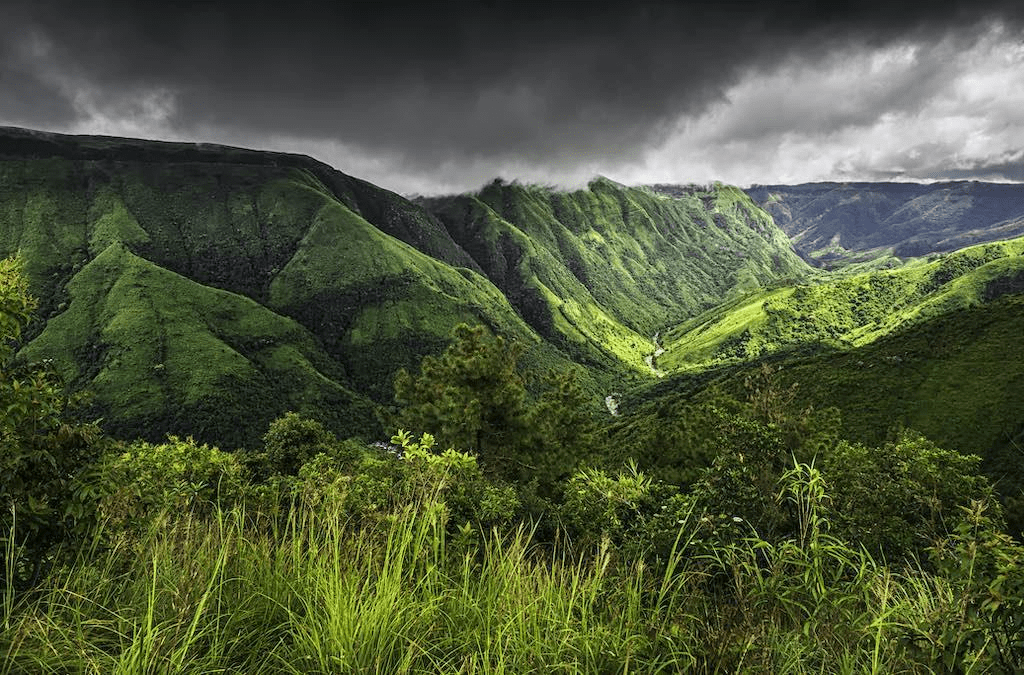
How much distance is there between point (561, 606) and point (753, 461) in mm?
4896

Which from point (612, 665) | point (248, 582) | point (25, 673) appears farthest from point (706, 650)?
point (25, 673)

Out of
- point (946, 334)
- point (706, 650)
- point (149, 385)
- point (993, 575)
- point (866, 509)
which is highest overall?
point (946, 334)

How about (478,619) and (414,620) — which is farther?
(478,619)

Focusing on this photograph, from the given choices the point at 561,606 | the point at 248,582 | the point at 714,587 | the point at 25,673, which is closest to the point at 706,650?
the point at 561,606

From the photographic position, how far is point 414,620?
2.87 metres

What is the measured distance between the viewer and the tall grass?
2594 mm

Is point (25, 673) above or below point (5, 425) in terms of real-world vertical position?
below

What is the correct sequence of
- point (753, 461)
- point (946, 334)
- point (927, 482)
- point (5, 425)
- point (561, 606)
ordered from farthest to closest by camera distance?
1. point (946, 334)
2. point (927, 482)
3. point (753, 461)
4. point (5, 425)
5. point (561, 606)

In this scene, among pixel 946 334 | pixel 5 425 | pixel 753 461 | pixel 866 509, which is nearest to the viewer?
pixel 5 425

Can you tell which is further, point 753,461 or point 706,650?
point 753,461

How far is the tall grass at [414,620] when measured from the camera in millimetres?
2594

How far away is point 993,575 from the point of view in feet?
9.31

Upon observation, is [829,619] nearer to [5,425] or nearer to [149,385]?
[5,425]

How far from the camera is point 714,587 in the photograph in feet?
12.5
